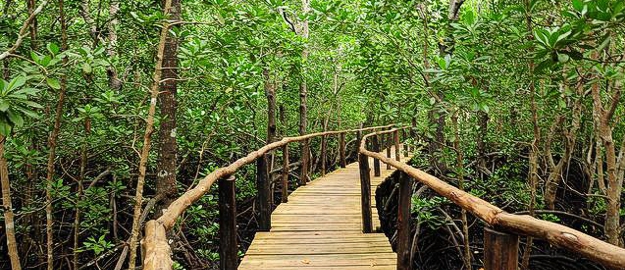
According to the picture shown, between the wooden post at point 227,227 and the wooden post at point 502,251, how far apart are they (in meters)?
1.51

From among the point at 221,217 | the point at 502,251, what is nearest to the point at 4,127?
the point at 221,217

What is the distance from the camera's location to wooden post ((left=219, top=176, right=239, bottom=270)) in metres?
2.44

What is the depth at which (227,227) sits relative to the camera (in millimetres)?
2463

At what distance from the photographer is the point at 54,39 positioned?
12.6ft

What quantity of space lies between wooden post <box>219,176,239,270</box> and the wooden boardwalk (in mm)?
605

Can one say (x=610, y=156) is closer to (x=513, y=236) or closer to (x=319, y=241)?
(x=319, y=241)

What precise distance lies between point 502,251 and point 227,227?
5.15ft

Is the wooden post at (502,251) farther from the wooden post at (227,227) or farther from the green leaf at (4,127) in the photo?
the green leaf at (4,127)

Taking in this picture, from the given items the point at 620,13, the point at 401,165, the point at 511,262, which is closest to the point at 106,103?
the point at 401,165

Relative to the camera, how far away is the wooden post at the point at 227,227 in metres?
2.44

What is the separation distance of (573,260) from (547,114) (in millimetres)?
2313

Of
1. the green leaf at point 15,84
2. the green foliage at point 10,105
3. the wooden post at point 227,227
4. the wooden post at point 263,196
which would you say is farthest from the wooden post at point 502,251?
the wooden post at point 263,196

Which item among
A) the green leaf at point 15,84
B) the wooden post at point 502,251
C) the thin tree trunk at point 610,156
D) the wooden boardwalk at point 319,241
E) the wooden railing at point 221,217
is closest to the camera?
the wooden railing at point 221,217

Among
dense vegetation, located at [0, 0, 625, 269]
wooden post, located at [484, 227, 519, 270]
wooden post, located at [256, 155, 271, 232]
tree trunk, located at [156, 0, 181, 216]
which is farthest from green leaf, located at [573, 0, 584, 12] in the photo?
tree trunk, located at [156, 0, 181, 216]
